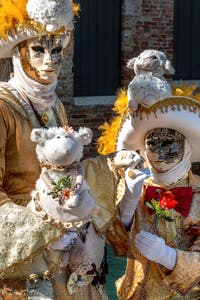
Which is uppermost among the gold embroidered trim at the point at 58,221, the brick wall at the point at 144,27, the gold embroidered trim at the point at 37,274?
the gold embroidered trim at the point at 58,221

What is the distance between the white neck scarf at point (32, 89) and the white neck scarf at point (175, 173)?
0.72 meters

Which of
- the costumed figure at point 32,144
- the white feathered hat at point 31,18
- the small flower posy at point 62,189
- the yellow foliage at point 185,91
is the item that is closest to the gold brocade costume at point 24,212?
the costumed figure at point 32,144

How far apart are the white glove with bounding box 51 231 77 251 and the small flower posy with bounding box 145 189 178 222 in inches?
24.7

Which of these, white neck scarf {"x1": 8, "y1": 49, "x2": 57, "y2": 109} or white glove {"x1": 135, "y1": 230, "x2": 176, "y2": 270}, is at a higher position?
white neck scarf {"x1": 8, "y1": 49, "x2": 57, "y2": 109}

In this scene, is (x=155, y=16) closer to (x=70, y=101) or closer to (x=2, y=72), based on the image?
(x=70, y=101)

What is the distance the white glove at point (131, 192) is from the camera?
12.0ft

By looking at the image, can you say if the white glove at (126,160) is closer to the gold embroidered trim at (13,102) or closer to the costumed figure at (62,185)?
the costumed figure at (62,185)

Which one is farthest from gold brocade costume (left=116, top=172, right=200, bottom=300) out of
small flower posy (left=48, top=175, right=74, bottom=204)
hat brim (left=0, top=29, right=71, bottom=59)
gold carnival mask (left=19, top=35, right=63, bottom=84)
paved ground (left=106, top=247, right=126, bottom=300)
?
paved ground (left=106, top=247, right=126, bottom=300)

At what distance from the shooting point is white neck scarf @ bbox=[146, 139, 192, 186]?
160 inches

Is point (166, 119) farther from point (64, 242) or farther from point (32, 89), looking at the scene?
point (64, 242)

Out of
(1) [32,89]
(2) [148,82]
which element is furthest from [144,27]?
(1) [32,89]

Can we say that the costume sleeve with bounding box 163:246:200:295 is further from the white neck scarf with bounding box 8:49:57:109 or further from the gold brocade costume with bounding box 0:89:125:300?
the white neck scarf with bounding box 8:49:57:109

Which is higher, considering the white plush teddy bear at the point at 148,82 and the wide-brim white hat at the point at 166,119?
the white plush teddy bear at the point at 148,82

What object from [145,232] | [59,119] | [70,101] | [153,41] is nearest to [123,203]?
[145,232]
